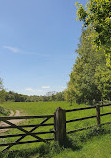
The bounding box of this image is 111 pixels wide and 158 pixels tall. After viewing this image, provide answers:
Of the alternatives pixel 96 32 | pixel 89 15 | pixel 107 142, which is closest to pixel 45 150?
pixel 107 142

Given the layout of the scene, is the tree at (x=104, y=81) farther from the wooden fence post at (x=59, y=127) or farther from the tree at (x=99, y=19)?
the wooden fence post at (x=59, y=127)

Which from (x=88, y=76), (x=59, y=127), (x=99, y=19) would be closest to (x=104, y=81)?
(x=88, y=76)

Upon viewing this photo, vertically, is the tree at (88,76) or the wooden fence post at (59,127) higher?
the tree at (88,76)

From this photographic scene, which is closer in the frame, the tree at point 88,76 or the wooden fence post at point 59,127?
the wooden fence post at point 59,127

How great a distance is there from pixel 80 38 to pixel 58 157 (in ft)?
127

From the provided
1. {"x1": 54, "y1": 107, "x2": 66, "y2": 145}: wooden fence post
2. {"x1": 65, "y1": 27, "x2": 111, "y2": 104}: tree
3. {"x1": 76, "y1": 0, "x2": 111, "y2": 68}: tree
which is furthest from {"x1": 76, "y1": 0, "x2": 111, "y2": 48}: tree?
{"x1": 65, "y1": 27, "x2": 111, "y2": 104}: tree

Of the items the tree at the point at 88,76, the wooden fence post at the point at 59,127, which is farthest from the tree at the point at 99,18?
the tree at the point at 88,76

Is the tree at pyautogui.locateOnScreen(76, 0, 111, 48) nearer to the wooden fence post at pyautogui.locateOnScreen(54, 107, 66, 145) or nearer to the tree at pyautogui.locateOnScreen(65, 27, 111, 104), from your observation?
the wooden fence post at pyautogui.locateOnScreen(54, 107, 66, 145)

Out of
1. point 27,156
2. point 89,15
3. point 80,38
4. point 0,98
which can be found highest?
point 80,38

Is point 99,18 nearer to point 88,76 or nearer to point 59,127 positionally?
point 59,127

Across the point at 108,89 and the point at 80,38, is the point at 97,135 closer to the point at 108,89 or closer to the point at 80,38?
the point at 108,89

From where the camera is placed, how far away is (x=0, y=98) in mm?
24109

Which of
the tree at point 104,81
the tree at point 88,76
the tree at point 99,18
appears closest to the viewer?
the tree at point 99,18

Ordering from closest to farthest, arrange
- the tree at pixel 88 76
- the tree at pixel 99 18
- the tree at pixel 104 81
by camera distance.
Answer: the tree at pixel 99 18 → the tree at pixel 104 81 → the tree at pixel 88 76
